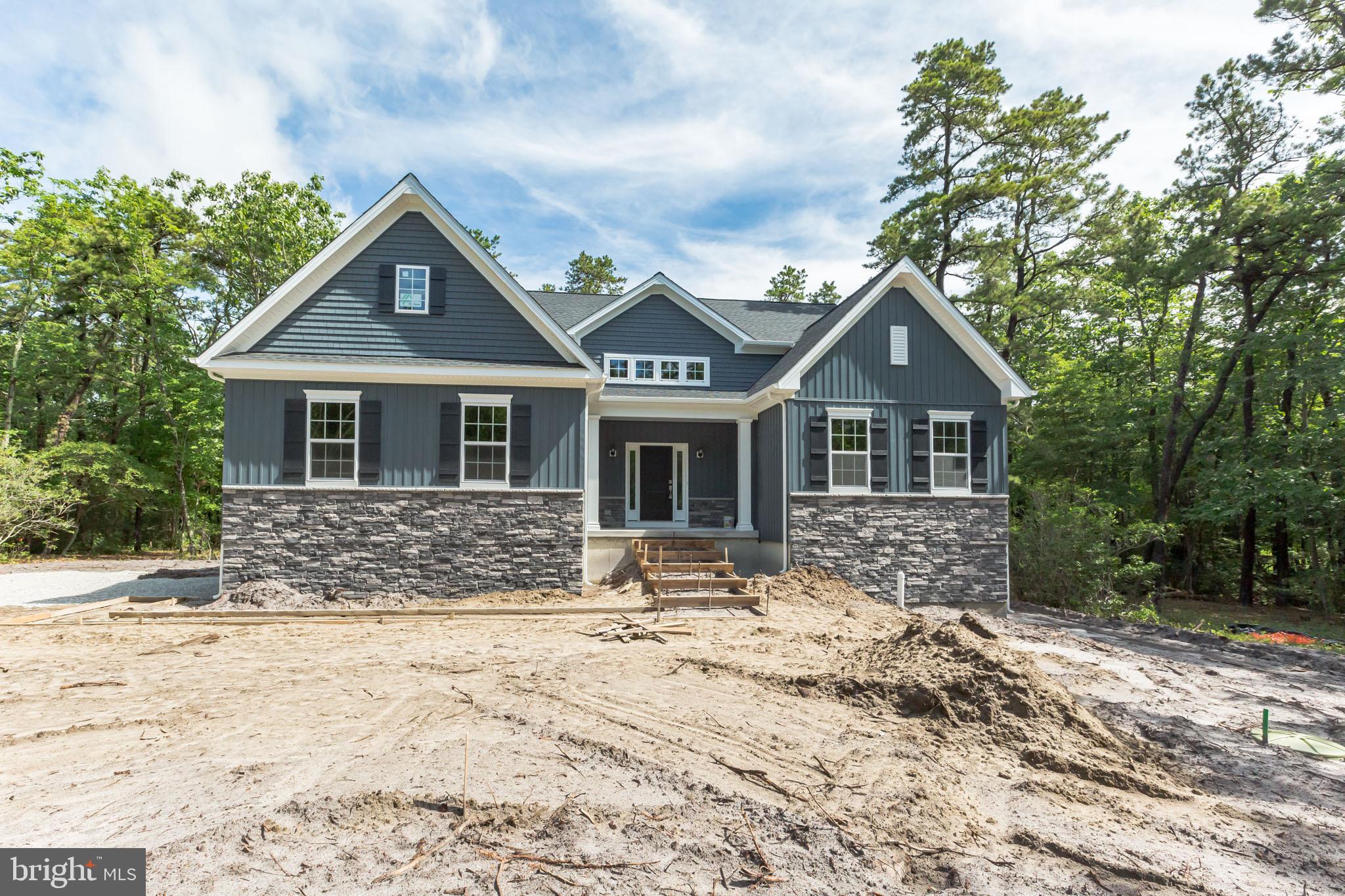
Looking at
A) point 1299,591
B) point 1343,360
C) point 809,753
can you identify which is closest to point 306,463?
point 809,753

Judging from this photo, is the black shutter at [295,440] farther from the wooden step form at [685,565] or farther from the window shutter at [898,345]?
the window shutter at [898,345]

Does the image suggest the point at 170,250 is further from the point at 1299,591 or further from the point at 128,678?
the point at 1299,591

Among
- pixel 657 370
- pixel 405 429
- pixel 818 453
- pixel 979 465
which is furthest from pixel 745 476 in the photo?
pixel 405 429

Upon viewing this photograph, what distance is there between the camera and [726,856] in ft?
12.1

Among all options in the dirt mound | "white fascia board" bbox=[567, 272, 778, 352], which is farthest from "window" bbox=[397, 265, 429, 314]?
the dirt mound

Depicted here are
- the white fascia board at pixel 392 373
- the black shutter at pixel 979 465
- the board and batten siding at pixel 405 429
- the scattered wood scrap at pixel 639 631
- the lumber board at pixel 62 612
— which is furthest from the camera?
the black shutter at pixel 979 465

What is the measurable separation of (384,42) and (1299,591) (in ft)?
80.8

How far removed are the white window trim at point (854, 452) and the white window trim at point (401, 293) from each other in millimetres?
8406

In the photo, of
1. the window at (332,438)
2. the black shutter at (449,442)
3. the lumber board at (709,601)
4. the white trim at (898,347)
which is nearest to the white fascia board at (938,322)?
the white trim at (898,347)

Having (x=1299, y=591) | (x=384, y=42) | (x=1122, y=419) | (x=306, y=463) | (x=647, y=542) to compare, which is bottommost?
(x=1299, y=591)

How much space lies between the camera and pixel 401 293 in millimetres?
12438

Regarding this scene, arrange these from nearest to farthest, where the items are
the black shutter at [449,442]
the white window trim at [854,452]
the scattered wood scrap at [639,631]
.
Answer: the scattered wood scrap at [639,631], the black shutter at [449,442], the white window trim at [854,452]

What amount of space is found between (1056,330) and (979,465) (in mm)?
14376

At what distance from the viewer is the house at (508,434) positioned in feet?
38.3
